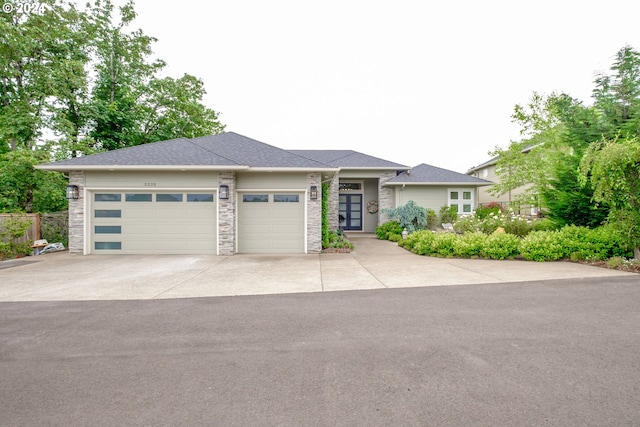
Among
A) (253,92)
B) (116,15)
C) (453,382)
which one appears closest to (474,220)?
(453,382)

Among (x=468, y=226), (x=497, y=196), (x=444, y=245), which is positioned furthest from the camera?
(x=497, y=196)

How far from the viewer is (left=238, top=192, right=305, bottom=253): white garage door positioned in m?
10.6

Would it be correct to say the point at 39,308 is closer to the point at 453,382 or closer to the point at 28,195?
the point at 453,382

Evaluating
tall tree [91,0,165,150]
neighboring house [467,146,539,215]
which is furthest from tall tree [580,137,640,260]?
tall tree [91,0,165,150]

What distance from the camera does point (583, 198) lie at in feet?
30.6

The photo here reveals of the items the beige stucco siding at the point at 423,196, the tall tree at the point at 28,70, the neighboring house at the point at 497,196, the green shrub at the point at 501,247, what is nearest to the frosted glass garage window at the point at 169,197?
the tall tree at the point at 28,70

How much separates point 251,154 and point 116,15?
15.5 m

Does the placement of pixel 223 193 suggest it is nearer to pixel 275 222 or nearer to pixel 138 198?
pixel 275 222

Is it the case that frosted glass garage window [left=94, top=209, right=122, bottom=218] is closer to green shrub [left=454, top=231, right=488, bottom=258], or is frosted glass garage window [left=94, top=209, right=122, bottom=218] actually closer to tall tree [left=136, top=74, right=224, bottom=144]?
tall tree [left=136, top=74, right=224, bottom=144]

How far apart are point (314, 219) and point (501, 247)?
19.0ft

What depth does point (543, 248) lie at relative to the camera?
8359 mm

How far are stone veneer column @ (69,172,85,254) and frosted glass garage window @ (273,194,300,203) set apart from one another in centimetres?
653

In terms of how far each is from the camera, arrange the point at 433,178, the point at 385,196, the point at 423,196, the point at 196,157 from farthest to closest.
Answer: the point at 385,196, the point at 423,196, the point at 433,178, the point at 196,157

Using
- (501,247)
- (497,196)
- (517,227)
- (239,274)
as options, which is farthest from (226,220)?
(497,196)
